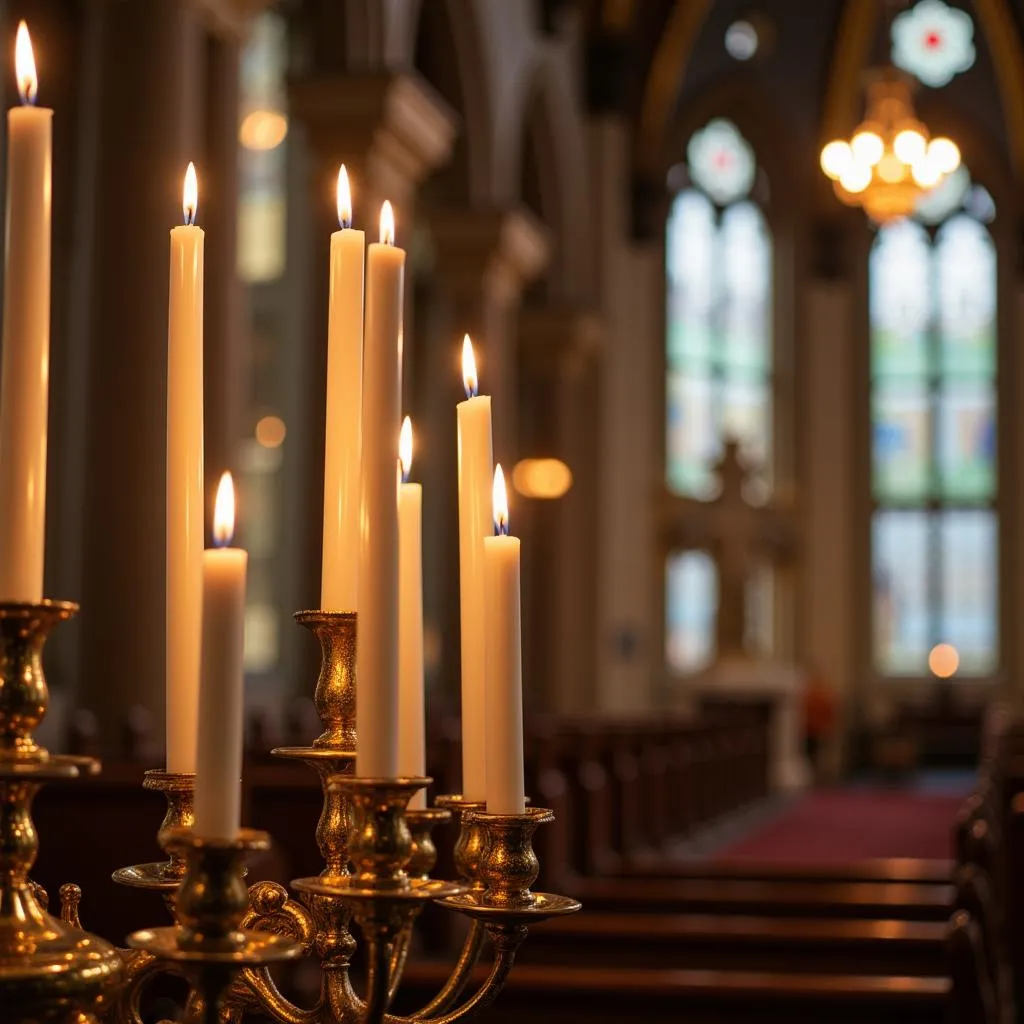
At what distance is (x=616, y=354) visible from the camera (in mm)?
19359

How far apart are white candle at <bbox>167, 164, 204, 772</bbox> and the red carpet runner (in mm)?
9157

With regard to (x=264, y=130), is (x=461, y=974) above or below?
below

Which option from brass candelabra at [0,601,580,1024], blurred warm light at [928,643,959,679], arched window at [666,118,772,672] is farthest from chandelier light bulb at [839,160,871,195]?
brass candelabra at [0,601,580,1024]

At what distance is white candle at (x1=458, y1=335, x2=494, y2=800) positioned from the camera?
1217 mm

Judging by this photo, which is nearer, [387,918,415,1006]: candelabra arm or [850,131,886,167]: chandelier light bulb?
[387,918,415,1006]: candelabra arm

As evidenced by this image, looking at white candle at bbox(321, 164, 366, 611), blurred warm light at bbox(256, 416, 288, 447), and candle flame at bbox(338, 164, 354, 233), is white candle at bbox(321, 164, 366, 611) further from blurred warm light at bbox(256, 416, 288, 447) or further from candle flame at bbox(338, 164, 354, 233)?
blurred warm light at bbox(256, 416, 288, 447)

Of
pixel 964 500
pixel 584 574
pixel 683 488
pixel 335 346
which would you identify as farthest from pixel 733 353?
pixel 335 346

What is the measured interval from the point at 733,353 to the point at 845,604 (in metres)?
3.32

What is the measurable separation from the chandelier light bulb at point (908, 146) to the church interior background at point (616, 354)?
0.10ft

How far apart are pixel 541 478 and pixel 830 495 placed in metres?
6.18

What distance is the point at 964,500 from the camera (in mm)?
21672

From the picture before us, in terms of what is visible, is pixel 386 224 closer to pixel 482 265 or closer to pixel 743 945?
pixel 743 945

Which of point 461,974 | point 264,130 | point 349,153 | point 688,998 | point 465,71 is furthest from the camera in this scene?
point 264,130

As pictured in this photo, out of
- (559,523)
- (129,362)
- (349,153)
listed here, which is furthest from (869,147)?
(129,362)
